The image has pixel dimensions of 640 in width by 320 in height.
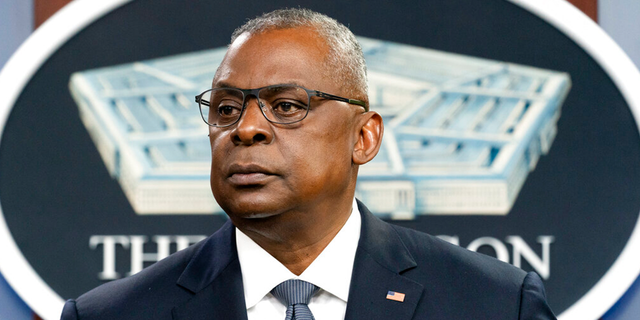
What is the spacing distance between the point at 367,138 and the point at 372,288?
34 centimetres

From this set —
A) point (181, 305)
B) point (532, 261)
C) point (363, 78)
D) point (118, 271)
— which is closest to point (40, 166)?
point (118, 271)

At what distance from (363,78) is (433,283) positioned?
496 millimetres

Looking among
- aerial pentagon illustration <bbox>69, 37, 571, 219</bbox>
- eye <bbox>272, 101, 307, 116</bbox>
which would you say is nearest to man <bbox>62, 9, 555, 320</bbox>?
eye <bbox>272, 101, 307, 116</bbox>

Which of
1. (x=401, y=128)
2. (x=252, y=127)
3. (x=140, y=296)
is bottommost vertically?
(x=140, y=296)

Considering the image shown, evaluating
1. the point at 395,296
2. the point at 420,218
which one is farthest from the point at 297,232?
the point at 420,218

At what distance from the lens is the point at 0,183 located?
262 centimetres

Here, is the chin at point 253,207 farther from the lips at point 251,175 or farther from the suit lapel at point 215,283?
the suit lapel at point 215,283

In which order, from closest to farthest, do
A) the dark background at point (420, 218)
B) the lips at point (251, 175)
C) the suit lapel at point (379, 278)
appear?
the lips at point (251, 175)
the suit lapel at point (379, 278)
the dark background at point (420, 218)

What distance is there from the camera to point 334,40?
146 cm

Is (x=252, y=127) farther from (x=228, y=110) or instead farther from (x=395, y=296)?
(x=395, y=296)

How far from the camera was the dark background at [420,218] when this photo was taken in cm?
261

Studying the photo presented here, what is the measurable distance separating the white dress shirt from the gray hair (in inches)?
13.9

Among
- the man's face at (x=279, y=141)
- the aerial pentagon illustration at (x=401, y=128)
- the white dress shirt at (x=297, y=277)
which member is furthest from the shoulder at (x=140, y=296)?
the aerial pentagon illustration at (x=401, y=128)

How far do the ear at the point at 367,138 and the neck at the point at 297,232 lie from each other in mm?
111
